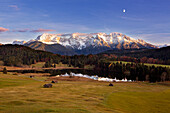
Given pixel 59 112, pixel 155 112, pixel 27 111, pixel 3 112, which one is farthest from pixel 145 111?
pixel 3 112

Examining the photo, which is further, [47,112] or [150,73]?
[150,73]

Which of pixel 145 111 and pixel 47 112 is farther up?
pixel 47 112

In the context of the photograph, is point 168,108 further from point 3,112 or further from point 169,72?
point 169,72

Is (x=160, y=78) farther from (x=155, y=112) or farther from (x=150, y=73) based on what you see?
(x=155, y=112)

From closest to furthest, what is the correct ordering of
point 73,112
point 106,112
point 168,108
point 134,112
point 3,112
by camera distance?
1. point 3,112
2. point 73,112
3. point 106,112
4. point 134,112
5. point 168,108

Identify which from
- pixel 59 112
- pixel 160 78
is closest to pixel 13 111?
pixel 59 112

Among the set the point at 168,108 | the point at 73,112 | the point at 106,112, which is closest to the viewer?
the point at 73,112

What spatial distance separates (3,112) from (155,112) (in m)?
30.0

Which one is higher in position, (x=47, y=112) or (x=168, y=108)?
(x=47, y=112)

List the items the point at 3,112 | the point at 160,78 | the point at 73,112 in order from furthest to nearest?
the point at 160,78, the point at 73,112, the point at 3,112

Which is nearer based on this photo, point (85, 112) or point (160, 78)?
point (85, 112)

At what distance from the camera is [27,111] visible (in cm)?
2700

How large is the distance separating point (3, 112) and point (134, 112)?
24968 mm

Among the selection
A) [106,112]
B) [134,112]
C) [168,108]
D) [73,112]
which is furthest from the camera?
[168,108]
